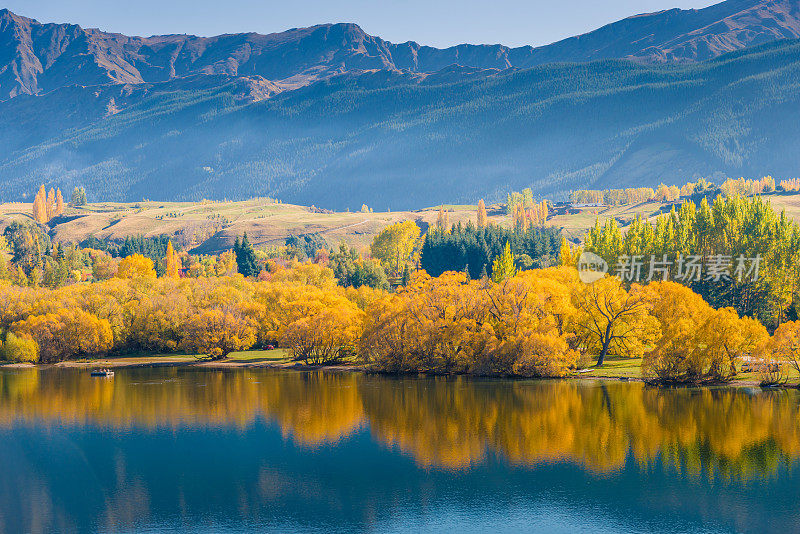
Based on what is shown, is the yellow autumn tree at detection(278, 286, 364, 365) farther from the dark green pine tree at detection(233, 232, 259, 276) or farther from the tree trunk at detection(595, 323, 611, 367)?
the dark green pine tree at detection(233, 232, 259, 276)

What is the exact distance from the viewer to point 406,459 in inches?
2309

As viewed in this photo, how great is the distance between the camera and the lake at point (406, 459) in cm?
4622

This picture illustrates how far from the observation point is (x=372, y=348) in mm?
102750

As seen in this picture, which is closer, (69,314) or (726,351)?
(726,351)

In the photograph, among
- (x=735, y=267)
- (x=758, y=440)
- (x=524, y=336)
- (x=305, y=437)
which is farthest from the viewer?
(x=735, y=267)

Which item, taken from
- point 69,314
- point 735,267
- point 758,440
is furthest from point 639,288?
point 69,314

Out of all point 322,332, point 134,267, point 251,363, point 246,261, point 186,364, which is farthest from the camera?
point 246,261

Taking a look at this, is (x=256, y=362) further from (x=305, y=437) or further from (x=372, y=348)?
(x=305, y=437)

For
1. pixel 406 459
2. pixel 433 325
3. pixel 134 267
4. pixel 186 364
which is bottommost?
pixel 406 459

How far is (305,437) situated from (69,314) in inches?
2733

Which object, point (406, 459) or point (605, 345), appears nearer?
point (406, 459)

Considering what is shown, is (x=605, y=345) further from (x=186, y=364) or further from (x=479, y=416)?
(x=186, y=364)

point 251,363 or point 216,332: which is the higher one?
point 216,332

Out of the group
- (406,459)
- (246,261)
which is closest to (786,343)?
(406,459)
